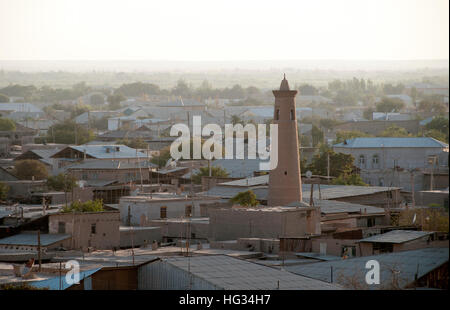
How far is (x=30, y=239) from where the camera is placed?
71.3ft

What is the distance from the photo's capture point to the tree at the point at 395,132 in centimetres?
5381

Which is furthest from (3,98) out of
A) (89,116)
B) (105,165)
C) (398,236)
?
(398,236)

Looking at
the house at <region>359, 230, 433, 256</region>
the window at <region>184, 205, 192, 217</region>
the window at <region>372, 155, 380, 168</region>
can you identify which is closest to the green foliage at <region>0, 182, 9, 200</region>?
the window at <region>184, 205, 192, 217</region>

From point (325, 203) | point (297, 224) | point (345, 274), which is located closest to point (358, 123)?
point (325, 203)

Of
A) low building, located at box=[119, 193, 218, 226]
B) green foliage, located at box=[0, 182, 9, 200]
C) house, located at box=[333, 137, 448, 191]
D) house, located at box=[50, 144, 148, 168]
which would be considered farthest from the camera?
house, located at box=[333, 137, 448, 191]

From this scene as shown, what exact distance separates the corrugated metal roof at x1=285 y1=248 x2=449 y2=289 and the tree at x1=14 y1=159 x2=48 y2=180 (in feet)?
72.6

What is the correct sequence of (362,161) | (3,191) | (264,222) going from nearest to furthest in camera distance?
(264,222) → (3,191) → (362,161)

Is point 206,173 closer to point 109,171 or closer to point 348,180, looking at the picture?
point 109,171

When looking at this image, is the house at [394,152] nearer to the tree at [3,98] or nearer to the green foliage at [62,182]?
the green foliage at [62,182]

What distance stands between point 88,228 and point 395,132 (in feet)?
118

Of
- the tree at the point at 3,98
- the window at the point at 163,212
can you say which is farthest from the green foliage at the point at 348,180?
the tree at the point at 3,98

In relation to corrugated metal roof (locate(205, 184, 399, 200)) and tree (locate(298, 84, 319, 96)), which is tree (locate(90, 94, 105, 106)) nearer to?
tree (locate(298, 84, 319, 96))

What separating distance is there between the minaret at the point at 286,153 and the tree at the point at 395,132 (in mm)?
27973

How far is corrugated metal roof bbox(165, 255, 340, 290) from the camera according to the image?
533 inches
